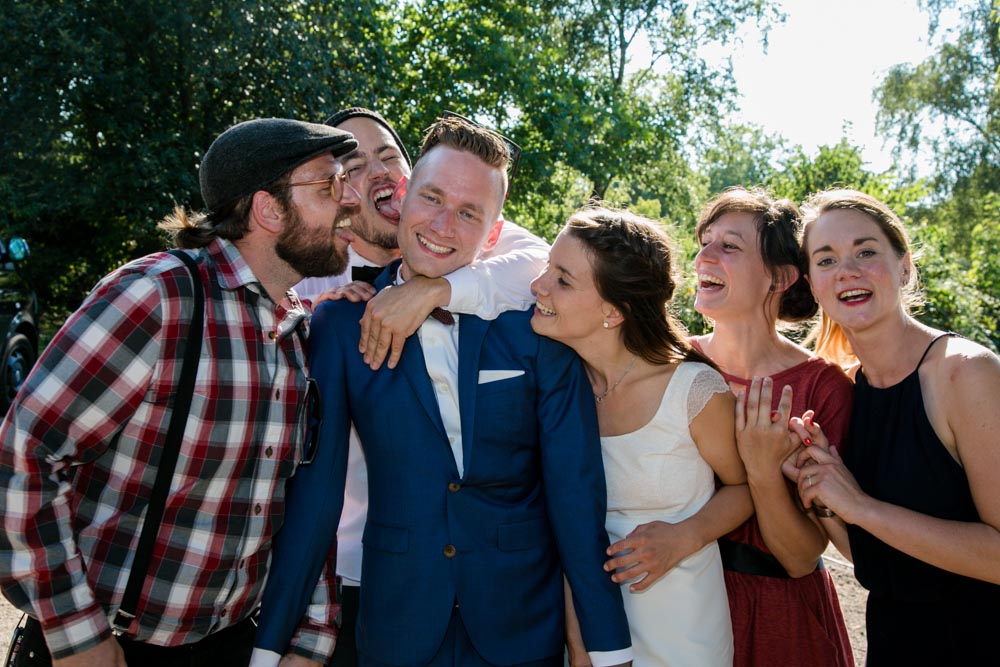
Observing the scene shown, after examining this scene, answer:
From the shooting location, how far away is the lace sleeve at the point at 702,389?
96.7 inches

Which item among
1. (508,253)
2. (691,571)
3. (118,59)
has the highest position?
(118,59)

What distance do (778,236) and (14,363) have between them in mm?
8389

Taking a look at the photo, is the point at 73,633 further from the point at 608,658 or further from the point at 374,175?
the point at 374,175

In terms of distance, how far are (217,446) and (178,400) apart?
168 millimetres

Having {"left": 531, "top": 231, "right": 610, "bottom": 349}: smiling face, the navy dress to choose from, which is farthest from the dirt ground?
{"left": 531, "top": 231, "right": 610, "bottom": 349}: smiling face

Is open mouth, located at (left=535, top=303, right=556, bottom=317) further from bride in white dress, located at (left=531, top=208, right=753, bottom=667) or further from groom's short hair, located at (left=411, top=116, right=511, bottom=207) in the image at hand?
groom's short hair, located at (left=411, top=116, right=511, bottom=207)

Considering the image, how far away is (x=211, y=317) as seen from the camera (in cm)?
219

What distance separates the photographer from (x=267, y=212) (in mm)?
2391

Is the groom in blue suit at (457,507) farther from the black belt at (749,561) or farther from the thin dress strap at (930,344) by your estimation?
the thin dress strap at (930,344)

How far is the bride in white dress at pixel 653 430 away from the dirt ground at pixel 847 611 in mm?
2657

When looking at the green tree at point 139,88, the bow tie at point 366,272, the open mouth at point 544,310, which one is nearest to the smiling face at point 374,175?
the bow tie at point 366,272

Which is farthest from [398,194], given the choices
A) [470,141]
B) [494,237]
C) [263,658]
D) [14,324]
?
[14,324]

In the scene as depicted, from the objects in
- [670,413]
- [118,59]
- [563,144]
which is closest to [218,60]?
[118,59]

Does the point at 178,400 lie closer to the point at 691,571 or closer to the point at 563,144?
the point at 691,571
